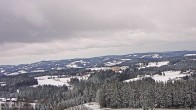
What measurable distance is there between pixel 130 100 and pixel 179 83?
24.9 m

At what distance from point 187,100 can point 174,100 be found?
5.83m

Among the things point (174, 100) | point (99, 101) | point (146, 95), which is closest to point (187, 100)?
point (174, 100)

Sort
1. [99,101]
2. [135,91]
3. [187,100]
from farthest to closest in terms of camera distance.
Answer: [99,101], [135,91], [187,100]

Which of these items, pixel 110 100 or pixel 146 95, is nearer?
pixel 146 95

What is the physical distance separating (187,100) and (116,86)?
36.9 metres

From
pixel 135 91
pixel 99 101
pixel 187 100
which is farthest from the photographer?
pixel 99 101

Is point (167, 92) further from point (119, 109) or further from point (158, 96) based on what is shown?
point (119, 109)

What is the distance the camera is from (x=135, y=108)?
181 m

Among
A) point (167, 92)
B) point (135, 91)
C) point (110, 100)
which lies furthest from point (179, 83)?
point (110, 100)

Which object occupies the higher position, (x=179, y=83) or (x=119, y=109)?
(x=179, y=83)

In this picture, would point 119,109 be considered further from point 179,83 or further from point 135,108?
point 179,83

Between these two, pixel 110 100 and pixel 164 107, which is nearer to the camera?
pixel 164 107

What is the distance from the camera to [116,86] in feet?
632

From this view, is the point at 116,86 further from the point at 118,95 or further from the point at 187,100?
the point at 187,100
